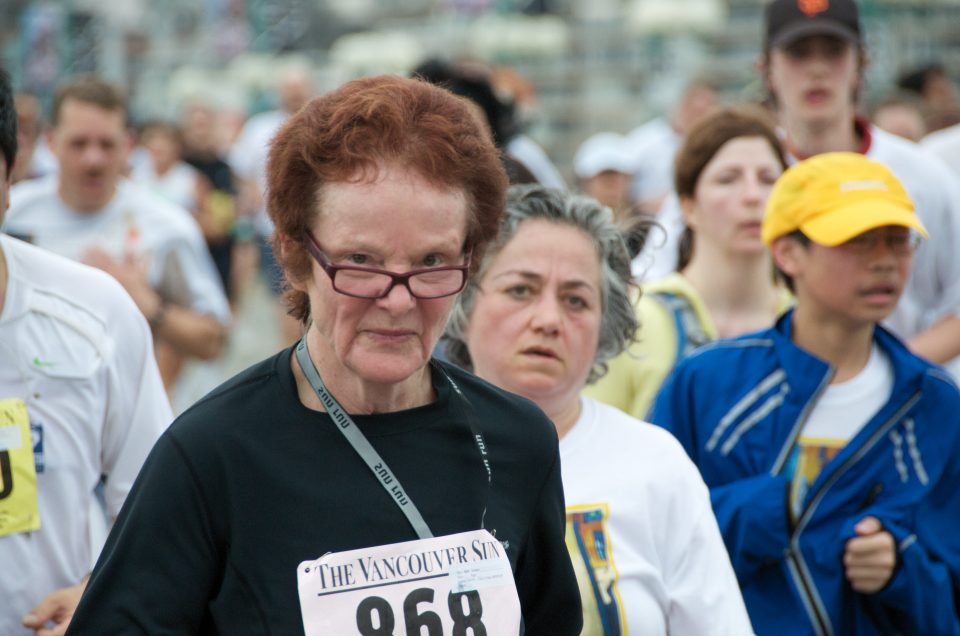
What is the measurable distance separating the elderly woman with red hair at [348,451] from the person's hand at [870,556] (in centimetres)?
156

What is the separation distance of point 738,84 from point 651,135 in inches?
379

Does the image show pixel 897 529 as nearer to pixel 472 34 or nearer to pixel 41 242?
pixel 41 242

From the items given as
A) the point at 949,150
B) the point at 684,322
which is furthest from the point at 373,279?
the point at 949,150

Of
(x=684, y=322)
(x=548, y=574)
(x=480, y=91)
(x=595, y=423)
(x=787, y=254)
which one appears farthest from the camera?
(x=480, y=91)

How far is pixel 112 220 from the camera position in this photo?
7.82 m

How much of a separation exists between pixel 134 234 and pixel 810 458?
456 cm

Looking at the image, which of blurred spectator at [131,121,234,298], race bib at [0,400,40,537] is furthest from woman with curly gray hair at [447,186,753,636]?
blurred spectator at [131,121,234,298]

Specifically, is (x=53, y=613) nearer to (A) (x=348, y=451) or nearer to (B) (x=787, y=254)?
(A) (x=348, y=451)

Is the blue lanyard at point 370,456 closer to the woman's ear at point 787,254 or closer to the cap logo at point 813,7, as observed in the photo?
the woman's ear at point 787,254

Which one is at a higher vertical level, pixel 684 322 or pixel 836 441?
pixel 684 322

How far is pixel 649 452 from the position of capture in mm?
3715

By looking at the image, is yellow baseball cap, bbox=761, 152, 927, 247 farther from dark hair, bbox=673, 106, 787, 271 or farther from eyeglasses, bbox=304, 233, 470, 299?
eyeglasses, bbox=304, 233, 470, 299

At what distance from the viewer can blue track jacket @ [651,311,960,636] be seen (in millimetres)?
4125

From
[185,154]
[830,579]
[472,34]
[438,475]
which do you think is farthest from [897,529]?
[472,34]
